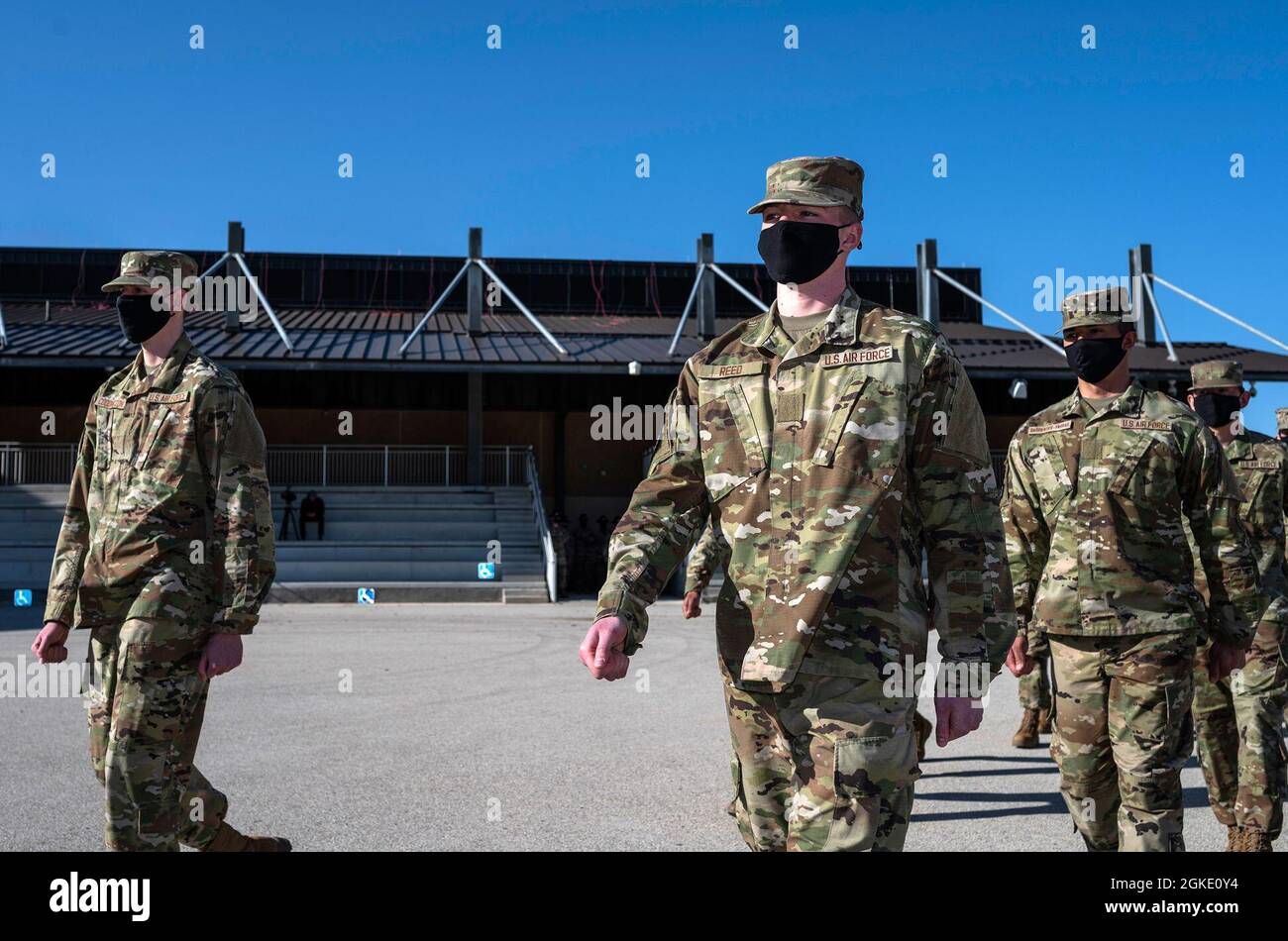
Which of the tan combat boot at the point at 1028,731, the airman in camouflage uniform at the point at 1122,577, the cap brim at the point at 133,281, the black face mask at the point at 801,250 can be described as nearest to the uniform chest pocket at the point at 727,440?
the black face mask at the point at 801,250

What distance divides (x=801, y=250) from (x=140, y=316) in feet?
9.29

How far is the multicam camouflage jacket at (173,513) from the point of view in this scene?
13.7 ft

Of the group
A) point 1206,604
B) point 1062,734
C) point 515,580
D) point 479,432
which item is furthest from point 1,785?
point 479,432

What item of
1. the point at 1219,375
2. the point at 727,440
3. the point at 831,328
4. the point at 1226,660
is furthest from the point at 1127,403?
the point at 727,440

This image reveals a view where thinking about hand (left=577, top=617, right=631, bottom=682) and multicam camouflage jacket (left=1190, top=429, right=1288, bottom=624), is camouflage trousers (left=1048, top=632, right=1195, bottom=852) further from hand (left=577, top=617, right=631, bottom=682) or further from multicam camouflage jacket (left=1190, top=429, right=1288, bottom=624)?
hand (left=577, top=617, right=631, bottom=682)

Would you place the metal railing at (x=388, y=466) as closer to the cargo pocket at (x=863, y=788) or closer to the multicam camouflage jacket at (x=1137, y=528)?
the multicam camouflage jacket at (x=1137, y=528)

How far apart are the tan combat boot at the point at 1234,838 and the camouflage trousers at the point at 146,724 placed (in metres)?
4.44

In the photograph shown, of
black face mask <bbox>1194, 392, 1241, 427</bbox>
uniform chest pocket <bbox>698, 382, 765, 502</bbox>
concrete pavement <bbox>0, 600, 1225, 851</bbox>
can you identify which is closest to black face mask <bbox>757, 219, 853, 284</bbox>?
uniform chest pocket <bbox>698, 382, 765, 502</bbox>

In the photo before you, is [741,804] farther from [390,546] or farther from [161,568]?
[390,546]

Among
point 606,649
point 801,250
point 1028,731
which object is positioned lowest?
point 1028,731

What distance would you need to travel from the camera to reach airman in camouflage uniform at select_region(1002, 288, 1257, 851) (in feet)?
14.2

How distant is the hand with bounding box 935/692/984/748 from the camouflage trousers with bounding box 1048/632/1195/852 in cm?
178

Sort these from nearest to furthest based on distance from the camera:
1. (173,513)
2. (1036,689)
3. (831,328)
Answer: (831,328)
(173,513)
(1036,689)

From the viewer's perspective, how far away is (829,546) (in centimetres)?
294
